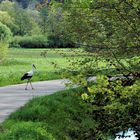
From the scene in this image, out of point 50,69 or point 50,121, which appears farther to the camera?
point 50,69

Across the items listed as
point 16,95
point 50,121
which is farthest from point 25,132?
point 16,95

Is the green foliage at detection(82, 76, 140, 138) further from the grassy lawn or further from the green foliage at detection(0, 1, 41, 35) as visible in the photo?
the green foliage at detection(0, 1, 41, 35)

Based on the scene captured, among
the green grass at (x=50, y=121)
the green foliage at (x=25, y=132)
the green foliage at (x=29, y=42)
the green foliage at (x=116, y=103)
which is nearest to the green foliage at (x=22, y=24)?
the green foliage at (x=29, y=42)

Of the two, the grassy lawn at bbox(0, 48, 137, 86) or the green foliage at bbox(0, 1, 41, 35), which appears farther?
the green foliage at bbox(0, 1, 41, 35)

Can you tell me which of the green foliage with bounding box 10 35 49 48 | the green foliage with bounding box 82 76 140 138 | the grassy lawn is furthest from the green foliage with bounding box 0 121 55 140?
the green foliage with bounding box 10 35 49 48

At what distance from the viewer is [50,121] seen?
16.5 meters

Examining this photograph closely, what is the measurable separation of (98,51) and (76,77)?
2.60 feet

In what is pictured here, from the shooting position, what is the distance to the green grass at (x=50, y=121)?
1318 cm

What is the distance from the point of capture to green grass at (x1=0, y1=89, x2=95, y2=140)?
1318 cm

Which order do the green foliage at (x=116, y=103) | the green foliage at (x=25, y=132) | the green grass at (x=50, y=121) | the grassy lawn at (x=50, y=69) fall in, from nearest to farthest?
the green foliage at (x=116, y=103)
the grassy lawn at (x=50, y=69)
the green foliage at (x=25, y=132)
the green grass at (x=50, y=121)

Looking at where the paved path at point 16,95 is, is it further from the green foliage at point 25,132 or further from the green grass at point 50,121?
the green foliage at point 25,132

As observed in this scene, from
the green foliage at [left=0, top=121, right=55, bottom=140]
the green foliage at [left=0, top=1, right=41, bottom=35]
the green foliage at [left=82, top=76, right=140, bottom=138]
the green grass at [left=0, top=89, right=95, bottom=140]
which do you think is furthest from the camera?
the green foliage at [left=0, top=1, right=41, bottom=35]

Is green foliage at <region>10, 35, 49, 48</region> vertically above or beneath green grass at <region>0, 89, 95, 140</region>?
beneath

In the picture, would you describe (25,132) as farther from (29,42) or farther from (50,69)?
(29,42)
